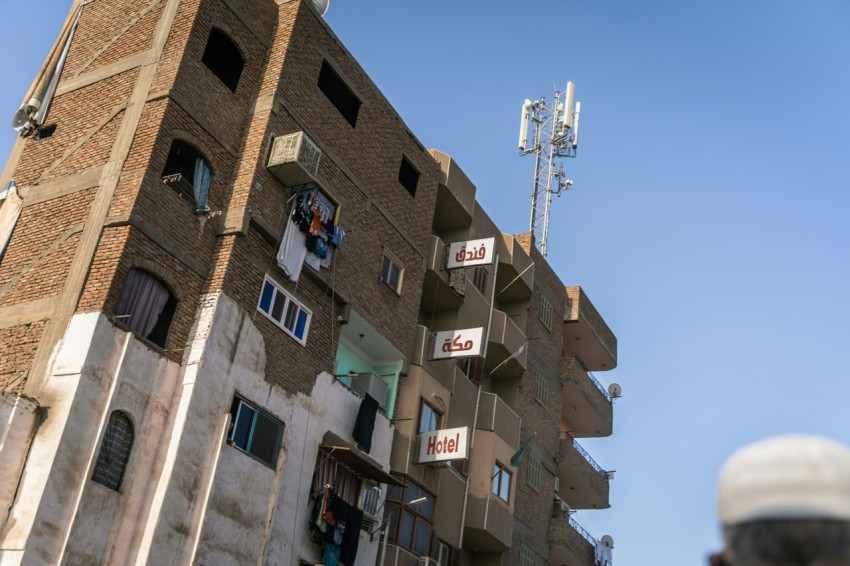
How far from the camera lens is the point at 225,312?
872 inches

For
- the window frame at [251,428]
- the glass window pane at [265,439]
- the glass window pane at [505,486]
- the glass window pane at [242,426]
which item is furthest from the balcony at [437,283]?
the glass window pane at [242,426]

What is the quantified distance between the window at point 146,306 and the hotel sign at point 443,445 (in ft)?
33.3

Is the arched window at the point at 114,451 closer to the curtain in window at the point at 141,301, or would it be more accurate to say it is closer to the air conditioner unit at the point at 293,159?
the curtain in window at the point at 141,301

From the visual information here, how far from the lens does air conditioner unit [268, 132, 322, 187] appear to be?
24000mm

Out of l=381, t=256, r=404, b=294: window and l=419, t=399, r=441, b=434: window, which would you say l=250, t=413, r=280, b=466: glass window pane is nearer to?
l=381, t=256, r=404, b=294: window

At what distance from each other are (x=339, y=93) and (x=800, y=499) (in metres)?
27.2

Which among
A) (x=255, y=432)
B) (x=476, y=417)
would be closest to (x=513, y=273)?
(x=476, y=417)

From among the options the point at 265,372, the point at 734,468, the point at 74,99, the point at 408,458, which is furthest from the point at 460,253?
the point at 734,468

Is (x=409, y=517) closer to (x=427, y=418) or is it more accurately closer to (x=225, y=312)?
(x=427, y=418)

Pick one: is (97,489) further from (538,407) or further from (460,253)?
(538,407)

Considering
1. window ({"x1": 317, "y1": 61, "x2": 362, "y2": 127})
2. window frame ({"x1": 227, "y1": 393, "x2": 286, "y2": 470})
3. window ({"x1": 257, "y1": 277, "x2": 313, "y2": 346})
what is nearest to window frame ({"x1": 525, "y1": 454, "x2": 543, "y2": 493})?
window ({"x1": 257, "y1": 277, "x2": 313, "y2": 346})

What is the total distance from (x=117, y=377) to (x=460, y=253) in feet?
48.8

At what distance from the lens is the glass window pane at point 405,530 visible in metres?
27.0

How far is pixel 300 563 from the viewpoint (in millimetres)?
23188
